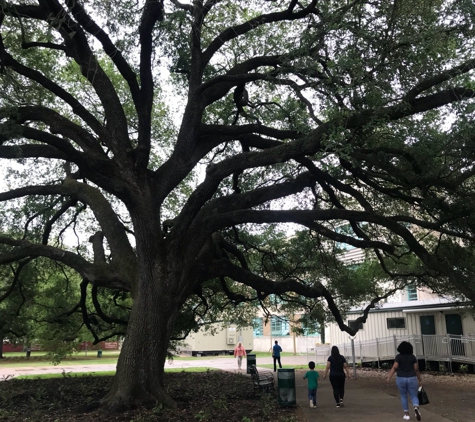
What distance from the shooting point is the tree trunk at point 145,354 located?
9.74 m

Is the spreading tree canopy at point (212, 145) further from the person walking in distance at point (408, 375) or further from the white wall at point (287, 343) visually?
the white wall at point (287, 343)

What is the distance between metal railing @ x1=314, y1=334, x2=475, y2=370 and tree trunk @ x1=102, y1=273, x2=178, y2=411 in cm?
1500

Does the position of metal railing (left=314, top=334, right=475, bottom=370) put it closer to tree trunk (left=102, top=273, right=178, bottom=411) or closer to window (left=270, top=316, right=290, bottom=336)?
tree trunk (left=102, top=273, right=178, bottom=411)

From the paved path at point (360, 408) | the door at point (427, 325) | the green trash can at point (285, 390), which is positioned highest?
the door at point (427, 325)

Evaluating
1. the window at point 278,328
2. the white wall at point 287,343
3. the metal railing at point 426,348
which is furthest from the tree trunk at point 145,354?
the window at point 278,328

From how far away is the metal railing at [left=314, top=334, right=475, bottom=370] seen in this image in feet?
68.1

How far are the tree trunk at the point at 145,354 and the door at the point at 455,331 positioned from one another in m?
15.7

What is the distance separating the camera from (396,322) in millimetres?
26797

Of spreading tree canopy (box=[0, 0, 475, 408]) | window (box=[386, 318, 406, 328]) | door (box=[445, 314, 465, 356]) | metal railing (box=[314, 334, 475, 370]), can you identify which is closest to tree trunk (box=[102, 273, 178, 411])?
spreading tree canopy (box=[0, 0, 475, 408])

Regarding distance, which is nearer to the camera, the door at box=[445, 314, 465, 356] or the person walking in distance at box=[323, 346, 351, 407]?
the person walking in distance at box=[323, 346, 351, 407]

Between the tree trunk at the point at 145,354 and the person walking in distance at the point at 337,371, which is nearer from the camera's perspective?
the tree trunk at the point at 145,354

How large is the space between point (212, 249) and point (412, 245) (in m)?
4.95

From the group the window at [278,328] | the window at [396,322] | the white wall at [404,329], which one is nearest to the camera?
the white wall at [404,329]

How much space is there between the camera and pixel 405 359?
952 cm
